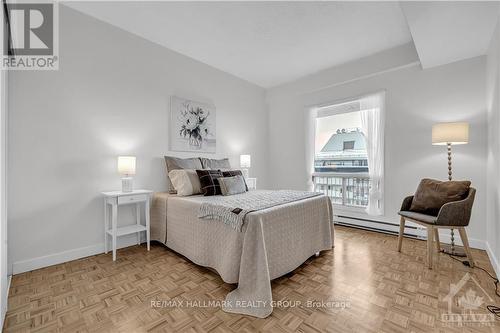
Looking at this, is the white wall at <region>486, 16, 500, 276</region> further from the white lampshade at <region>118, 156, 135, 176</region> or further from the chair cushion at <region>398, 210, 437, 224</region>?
the white lampshade at <region>118, 156, 135, 176</region>

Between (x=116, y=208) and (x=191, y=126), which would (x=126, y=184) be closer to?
(x=116, y=208)

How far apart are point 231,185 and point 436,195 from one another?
7.75 ft

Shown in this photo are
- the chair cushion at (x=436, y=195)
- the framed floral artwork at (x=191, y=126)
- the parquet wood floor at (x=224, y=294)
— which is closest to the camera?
the parquet wood floor at (x=224, y=294)

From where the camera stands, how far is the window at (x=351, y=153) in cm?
347

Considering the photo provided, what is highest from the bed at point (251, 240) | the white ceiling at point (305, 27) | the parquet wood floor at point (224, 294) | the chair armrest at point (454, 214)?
→ the white ceiling at point (305, 27)

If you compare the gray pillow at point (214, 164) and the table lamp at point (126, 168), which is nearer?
the table lamp at point (126, 168)

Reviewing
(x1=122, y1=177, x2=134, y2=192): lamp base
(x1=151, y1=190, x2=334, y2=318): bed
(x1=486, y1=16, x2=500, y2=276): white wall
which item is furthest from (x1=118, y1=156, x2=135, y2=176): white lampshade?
(x1=486, y1=16, x2=500, y2=276): white wall

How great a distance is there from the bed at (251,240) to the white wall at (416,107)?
5.03 ft

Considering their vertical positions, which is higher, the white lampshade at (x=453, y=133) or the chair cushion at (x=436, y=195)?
the white lampshade at (x=453, y=133)

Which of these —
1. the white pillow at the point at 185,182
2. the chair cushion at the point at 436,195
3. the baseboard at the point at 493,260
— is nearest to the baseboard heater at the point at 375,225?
the baseboard at the point at 493,260

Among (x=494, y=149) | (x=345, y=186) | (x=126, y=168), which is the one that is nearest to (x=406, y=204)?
(x=494, y=149)

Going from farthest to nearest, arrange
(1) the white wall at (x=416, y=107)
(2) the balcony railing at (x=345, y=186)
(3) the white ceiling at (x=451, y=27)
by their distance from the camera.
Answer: (2) the balcony railing at (x=345, y=186)
(1) the white wall at (x=416, y=107)
(3) the white ceiling at (x=451, y=27)

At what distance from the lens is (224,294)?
1.79 m

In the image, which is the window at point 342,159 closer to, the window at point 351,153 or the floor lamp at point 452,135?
the window at point 351,153
